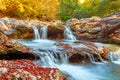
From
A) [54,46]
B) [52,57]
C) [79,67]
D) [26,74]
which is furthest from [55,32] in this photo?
[26,74]

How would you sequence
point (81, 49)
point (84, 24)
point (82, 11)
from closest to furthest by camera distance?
1. point (81, 49)
2. point (84, 24)
3. point (82, 11)

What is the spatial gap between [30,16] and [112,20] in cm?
1187

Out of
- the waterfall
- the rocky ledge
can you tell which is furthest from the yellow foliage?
the rocky ledge

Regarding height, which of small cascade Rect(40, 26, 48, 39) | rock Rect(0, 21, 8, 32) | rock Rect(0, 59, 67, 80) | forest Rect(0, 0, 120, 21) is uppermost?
forest Rect(0, 0, 120, 21)

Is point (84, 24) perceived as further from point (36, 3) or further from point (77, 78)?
point (77, 78)

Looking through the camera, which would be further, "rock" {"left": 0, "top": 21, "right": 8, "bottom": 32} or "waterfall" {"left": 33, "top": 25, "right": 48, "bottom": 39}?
"waterfall" {"left": 33, "top": 25, "right": 48, "bottom": 39}

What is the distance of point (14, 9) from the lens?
28.2 metres

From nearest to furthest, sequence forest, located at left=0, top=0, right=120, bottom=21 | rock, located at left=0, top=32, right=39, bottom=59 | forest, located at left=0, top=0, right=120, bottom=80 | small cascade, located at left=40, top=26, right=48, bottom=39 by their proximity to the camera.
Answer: forest, located at left=0, top=0, right=120, bottom=80
rock, located at left=0, top=32, right=39, bottom=59
small cascade, located at left=40, top=26, right=48, bottom=39
forest, located at left=0, top=0, right=120, bottom=21

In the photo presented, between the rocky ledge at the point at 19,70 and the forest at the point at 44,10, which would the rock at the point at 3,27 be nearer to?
the forest at the point at 44,10

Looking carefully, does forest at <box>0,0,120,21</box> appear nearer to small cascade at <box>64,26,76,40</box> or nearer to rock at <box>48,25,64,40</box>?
rock at <box>48,25,64,40</box>

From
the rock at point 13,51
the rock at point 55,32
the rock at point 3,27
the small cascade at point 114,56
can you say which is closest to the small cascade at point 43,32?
the rock at point 55,32

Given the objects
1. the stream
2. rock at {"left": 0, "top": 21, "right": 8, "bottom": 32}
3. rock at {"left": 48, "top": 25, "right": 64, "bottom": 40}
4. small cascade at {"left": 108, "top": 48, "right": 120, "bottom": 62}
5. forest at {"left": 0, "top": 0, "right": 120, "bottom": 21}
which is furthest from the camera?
forest at {"left": 0, "top": 0, "right": 120, "bottom": 21}

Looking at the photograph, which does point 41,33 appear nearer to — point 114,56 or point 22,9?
point 114,56

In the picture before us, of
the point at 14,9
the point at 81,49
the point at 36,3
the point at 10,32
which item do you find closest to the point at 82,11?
the point at 36,3
